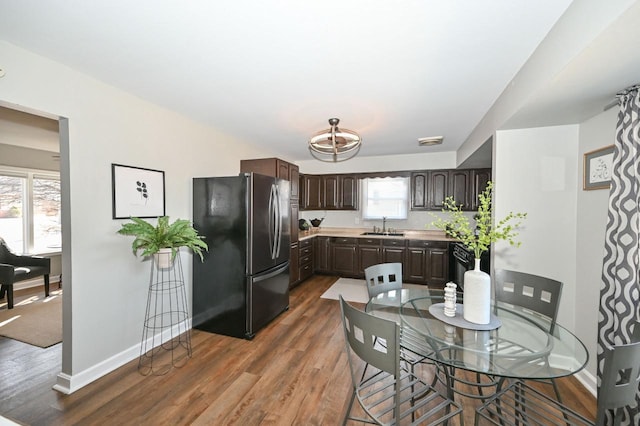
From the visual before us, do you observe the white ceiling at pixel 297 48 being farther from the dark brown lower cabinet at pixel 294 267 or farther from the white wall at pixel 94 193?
the dark brown lower cabinet at pixel 294 267

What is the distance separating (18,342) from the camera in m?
2.79

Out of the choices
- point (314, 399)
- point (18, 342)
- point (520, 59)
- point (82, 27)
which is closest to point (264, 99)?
point (82, 27)

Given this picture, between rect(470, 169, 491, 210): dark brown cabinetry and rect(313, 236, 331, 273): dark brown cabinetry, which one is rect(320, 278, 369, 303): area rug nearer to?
rect(313, 236, 331, 273): dark brown cabinetry

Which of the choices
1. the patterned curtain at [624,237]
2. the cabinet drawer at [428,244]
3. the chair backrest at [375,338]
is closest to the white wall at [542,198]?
the patterned curtain at [624,237]

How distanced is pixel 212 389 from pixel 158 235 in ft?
4.45

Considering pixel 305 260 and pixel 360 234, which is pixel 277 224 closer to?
pixel 305 260

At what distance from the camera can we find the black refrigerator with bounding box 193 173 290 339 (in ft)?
9.58

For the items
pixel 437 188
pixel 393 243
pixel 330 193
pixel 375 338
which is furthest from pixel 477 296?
pixel 330 193

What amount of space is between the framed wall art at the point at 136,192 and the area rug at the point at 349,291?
279 cm

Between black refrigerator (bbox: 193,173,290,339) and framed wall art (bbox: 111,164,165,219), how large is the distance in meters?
0.47

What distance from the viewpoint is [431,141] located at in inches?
161

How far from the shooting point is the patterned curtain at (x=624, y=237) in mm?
1577

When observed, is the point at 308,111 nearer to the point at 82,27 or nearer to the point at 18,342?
the point at 82,27

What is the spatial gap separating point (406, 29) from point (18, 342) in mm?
4665
